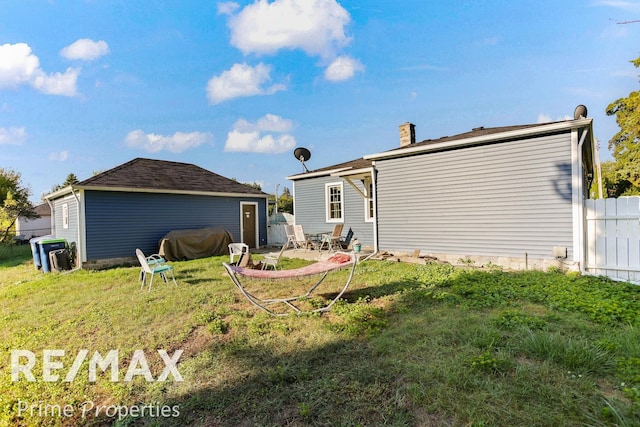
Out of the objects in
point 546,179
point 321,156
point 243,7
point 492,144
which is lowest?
point 546,179

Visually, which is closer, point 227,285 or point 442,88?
point 227,285

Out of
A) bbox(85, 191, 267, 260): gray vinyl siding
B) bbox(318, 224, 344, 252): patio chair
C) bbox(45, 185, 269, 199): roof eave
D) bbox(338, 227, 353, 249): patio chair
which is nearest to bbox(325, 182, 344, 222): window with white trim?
bbox(338, 227, 353, 249): patio chair

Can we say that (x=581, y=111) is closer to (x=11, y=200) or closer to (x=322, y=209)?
(x=322, y=209)

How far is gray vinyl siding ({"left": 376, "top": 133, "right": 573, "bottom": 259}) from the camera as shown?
703 cm

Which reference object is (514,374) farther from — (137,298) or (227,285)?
(137,298)

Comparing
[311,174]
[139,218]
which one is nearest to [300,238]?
[311,174]

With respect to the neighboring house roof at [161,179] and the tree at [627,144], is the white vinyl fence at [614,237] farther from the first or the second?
the tree at [627,144]

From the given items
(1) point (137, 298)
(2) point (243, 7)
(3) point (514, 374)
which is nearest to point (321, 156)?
(2) point (243, 7)

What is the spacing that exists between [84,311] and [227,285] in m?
2.51

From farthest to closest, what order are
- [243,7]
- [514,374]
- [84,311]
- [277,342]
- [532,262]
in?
[243,7]
[532,262]
[84,311]
[277,342]
[514,374]

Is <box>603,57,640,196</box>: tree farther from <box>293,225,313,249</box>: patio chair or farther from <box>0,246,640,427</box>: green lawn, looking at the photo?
<box>293,225,313,249</box>: patio chair

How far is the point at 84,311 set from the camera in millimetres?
5258

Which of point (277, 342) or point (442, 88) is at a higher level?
point (442, 88)

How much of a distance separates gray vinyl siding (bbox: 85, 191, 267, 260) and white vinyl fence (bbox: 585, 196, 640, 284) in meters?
12.6
